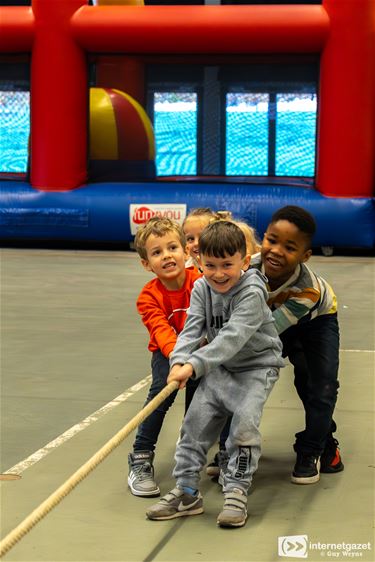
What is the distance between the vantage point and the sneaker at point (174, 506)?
3744 millimetres

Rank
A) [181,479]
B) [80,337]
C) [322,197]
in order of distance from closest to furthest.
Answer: [181,479]
[80,337]
[322,197]

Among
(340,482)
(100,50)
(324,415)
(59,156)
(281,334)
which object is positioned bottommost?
(340,482)

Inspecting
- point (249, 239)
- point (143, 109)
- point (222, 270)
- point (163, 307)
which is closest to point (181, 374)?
point (222, 270)

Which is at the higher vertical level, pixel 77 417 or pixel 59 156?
pixel 59 156

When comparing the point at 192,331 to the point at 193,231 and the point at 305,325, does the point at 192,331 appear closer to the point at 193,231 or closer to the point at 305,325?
the point at 305,325

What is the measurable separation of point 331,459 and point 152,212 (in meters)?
8.80

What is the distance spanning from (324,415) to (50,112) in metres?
9.62

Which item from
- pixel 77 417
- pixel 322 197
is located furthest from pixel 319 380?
pixel 322 197

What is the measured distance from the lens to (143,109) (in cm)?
1425

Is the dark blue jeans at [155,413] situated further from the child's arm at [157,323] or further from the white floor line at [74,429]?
the white floor line at [74,429]

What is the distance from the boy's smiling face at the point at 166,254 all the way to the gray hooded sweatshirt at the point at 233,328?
22 cm

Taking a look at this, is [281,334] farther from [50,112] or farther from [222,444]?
[50,112]

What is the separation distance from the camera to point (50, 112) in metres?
13.2

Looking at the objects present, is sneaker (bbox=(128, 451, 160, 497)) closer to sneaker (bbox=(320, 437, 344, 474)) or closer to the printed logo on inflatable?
sneaker (bbox=(320, 437, 344, 474))
